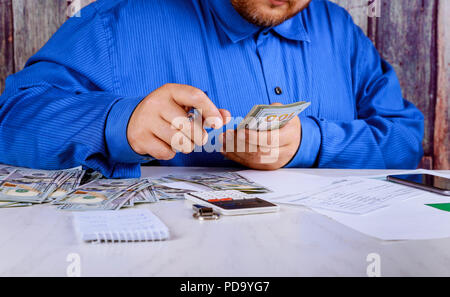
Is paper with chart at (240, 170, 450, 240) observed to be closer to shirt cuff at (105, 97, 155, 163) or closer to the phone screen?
the phone screen

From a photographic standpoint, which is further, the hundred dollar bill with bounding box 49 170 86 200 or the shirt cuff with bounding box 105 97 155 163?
the shirt cuff with bounding box 105 97 155 163

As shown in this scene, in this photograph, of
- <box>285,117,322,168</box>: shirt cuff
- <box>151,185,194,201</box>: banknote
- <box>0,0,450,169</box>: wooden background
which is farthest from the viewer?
<box>0,0,450,169</box>: wooden background

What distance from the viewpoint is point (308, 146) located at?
1278 millimetres

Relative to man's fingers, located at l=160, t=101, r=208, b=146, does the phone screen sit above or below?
below

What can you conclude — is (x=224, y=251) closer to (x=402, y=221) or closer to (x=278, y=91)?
(x=402, y=221)

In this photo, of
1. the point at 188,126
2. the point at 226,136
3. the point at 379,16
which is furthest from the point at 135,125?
the point at 379,16

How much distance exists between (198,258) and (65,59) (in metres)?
1.04

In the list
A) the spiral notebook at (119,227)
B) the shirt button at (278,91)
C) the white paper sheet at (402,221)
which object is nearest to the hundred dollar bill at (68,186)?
the spiral notebook at (119,227)

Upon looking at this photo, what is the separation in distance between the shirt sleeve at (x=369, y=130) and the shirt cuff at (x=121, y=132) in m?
0.47

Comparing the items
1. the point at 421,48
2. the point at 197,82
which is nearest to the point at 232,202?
the point at 197,82

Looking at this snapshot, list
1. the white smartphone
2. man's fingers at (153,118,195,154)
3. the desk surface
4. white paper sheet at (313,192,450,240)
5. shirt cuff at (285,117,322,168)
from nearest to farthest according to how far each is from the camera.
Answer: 1. the desk surface
2. white paper sheet at (313,192,450,240)
3. the white smartphone
4. man's fingers at (153,118,195,154)
5. shirt cuff at (285,117,322,168)

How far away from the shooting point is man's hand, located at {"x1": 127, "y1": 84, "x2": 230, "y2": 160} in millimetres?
913

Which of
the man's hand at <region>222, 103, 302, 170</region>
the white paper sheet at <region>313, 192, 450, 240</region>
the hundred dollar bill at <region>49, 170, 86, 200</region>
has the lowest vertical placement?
the white paper sheet at <region>313, 192, 450, 240</region>

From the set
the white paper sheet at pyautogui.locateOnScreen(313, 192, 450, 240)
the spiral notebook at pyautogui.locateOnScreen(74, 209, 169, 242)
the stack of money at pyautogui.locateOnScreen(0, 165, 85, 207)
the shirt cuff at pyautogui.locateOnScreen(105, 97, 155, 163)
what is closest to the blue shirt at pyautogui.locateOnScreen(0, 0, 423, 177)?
the shirt cuff at pyautogui.locateOnScreen(105, 97, 155, 163)
